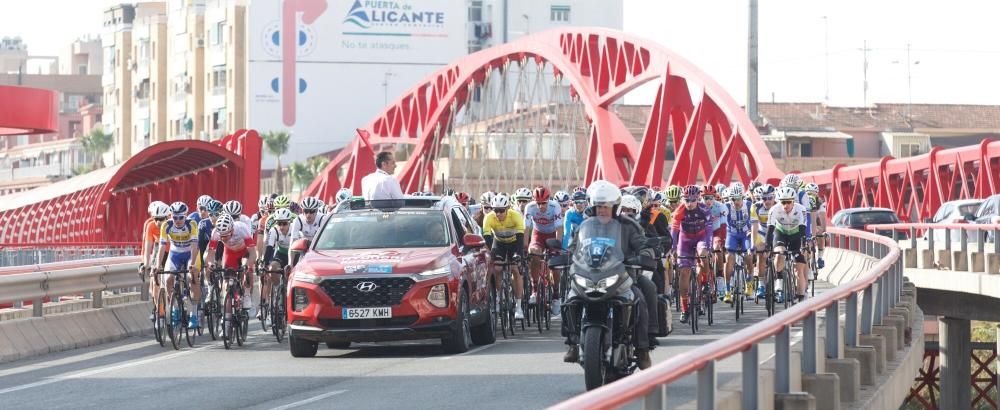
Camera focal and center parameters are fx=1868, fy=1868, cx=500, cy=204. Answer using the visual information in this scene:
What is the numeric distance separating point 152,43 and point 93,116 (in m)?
27.1

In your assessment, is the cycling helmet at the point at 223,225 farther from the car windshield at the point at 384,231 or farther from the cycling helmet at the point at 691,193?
the cycling helmet at the point at 691,193

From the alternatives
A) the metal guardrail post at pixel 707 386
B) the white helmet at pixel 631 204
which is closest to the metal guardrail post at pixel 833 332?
the white helmet at pixel 631 204

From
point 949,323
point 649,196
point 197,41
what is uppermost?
point 197,41

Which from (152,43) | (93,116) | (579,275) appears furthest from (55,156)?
(579,275)

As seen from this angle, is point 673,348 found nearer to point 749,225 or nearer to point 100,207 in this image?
point 749,225

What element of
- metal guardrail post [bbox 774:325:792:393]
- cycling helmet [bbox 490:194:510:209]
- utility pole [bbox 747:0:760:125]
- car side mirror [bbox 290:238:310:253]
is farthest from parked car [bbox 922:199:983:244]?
metal guardrail post [bbox 774:325:792:393]

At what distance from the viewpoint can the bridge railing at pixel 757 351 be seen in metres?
6.34

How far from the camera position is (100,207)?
48.4 m

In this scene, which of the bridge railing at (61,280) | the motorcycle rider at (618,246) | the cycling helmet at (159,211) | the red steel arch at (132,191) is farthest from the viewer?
the red steel arch at (132,191)

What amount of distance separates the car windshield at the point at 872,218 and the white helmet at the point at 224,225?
1108 inches

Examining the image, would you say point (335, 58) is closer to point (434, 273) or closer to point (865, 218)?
point (865, 218)

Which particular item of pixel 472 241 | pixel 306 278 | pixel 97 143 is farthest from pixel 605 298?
pixel 97 143

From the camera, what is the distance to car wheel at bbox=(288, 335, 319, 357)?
18016 millimetres

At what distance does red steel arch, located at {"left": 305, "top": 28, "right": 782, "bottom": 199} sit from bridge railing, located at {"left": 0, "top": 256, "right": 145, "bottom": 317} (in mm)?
27243
